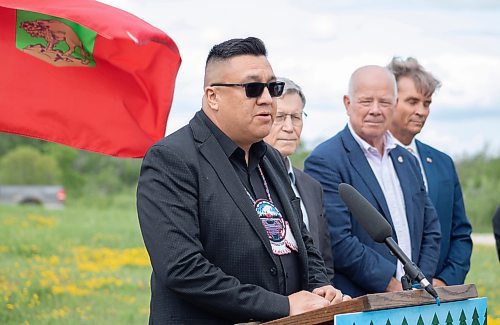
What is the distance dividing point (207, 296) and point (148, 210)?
432mm

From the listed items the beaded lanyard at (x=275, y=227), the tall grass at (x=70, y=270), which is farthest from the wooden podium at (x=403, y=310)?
the tall grass at (x=70, y=270)

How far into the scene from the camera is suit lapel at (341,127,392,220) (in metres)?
6.25

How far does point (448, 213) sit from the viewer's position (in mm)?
7176

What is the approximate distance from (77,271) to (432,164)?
7.90m

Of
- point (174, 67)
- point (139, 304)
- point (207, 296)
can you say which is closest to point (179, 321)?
point (207, 296)

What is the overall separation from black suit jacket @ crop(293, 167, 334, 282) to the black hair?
1.52 metres

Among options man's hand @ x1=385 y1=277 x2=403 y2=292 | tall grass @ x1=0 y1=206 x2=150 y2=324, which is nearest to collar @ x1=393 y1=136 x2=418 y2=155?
man's hand @ x1=385 y1=277 x2=403 y2=292

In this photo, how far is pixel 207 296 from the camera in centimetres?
403

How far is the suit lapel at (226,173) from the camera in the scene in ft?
13.9

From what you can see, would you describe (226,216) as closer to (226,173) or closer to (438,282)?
(226,173)

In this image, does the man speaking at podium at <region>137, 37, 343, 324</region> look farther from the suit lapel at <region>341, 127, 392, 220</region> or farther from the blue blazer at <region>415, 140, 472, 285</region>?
the blue blazer at <region>415, 140, 472, 285</region>

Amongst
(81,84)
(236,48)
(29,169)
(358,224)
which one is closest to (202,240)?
(236,48)

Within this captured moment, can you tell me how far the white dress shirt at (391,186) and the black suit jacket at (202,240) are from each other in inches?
82.8

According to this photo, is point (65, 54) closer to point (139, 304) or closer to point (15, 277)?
point (139, 304)
